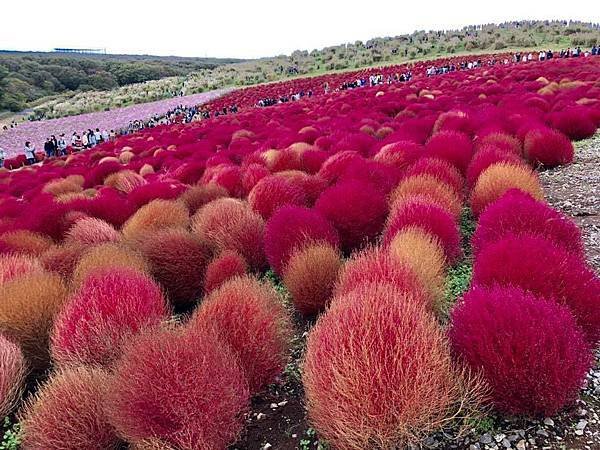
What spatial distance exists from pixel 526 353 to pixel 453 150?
14.2 feet

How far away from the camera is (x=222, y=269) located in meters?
3.88

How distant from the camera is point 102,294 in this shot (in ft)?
9.80

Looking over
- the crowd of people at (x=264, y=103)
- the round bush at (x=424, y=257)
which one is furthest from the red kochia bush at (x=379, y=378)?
the crowd of people at (x=264, y=103)

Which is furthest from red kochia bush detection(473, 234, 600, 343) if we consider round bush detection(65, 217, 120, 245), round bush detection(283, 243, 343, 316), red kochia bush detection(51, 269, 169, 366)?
round bush detection(65, 217, 120, 245)

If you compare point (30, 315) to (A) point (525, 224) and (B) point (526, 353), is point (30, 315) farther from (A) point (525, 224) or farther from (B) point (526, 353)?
(A) point (525, 224)

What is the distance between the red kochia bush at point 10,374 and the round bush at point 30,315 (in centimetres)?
18

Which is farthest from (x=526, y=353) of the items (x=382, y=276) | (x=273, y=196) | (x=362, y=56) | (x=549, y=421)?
(x=362, y=56)

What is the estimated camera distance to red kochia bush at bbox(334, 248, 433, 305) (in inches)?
104

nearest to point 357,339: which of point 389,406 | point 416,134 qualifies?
point 389,406

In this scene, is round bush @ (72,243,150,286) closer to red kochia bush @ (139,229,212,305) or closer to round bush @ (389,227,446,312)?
red kochia bush @ (139,229,212,305)

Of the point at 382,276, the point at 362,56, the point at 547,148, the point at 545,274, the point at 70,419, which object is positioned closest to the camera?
the point at 70,419

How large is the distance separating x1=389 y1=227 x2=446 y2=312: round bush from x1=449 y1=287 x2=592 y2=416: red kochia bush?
2.22 feet

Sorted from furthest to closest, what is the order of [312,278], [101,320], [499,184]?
[499,184]
[312,278]
[101,320]

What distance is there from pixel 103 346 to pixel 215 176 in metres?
4.33
